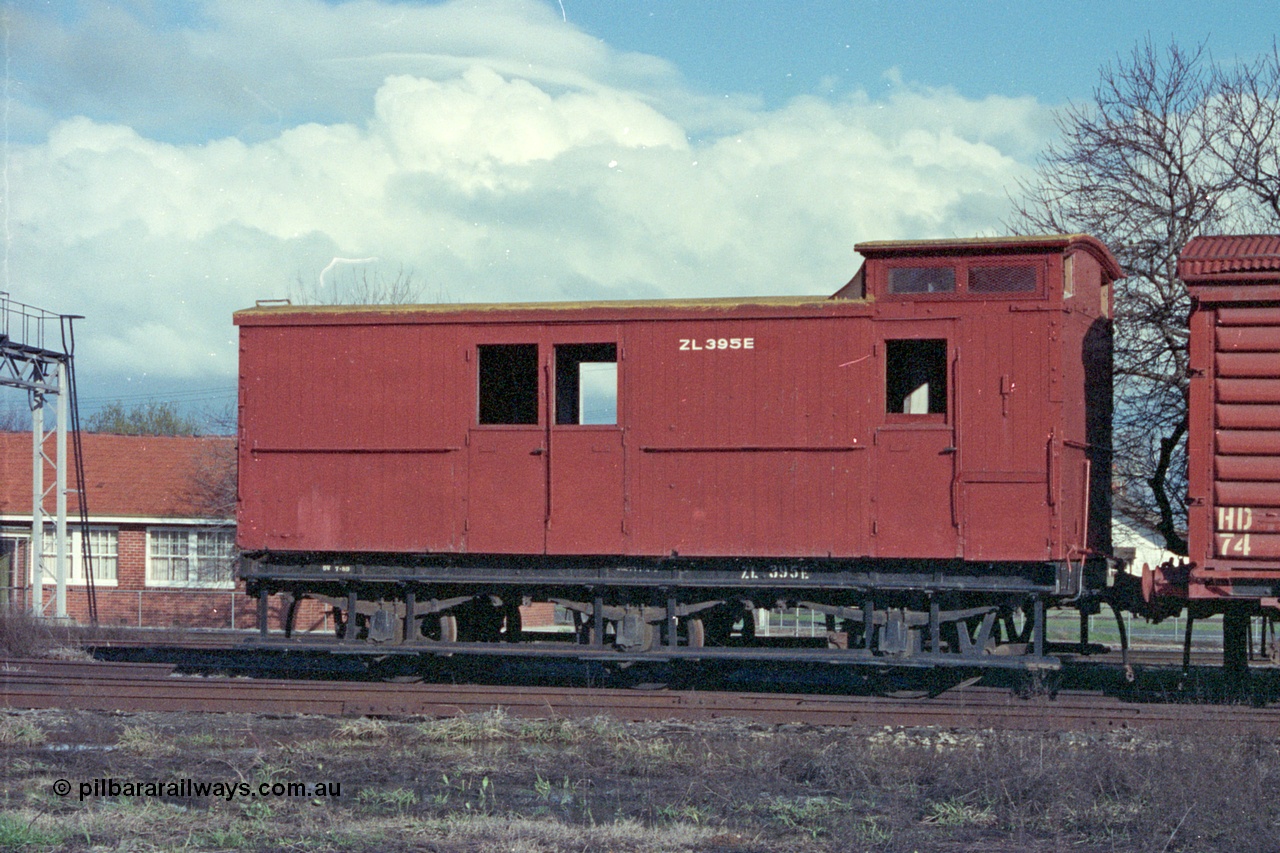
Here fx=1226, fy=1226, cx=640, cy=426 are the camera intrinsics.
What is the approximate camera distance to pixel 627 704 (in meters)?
11.3

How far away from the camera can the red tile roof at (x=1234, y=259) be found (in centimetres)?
1048

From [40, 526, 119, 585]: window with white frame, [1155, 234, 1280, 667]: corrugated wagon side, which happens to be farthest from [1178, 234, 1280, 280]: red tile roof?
[40, 526, 119, 585]: window with white frame

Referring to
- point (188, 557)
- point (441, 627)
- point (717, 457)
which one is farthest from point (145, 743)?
point (188, 557)

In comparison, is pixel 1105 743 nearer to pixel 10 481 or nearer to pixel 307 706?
pixel 307 706

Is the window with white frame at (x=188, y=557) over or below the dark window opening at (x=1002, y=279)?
below

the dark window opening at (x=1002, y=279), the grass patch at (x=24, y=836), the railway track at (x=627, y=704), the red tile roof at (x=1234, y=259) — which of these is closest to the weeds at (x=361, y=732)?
the railway track at (x=627, y=704)

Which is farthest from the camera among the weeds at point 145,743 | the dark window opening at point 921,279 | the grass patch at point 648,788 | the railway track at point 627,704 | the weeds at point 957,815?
the dark window opening at point 921,279

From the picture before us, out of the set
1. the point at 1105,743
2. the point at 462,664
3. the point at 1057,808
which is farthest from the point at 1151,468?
the point at 1057,808

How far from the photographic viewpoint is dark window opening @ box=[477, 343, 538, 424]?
13.1 metres

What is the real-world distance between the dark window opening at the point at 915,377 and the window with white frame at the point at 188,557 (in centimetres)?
1894

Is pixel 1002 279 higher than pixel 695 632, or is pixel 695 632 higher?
pixel 1002 279

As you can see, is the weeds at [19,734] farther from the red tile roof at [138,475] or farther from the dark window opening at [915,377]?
the red tile roof at [138,475]

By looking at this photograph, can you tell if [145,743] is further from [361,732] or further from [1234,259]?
[1234,259]

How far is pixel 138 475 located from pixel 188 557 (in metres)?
4.06
